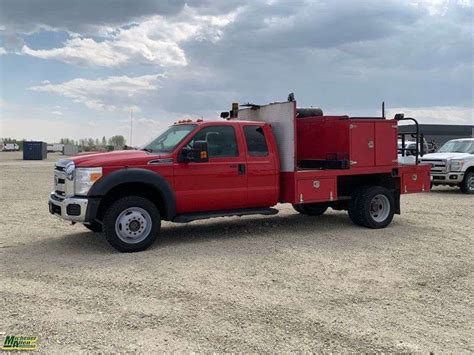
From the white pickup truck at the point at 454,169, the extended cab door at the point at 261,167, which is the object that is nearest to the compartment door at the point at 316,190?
the extended cab door at the point at 261,167

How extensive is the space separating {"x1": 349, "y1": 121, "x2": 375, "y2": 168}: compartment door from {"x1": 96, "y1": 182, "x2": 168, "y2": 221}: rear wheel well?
3.80m

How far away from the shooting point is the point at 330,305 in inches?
205

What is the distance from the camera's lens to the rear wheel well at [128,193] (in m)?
7.59

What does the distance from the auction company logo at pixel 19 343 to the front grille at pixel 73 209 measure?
3.03 m

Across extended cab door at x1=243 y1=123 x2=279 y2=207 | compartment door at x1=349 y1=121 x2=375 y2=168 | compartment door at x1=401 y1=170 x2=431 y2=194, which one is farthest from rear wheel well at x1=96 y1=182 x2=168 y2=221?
compartment door at x1=401 y1=170 x2=431 y2=194

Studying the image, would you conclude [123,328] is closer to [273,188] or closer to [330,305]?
[330,305]

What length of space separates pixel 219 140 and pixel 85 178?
2.30 meters

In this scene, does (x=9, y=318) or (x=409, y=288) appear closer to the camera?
(x=9, y=318)

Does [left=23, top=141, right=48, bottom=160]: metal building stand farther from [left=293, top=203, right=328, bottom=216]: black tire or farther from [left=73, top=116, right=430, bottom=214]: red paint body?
[left=73, top=116, right=430, bottom=214]: red paint body

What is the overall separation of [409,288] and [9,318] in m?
4.40

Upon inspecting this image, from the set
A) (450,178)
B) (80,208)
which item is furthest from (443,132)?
(80,208)

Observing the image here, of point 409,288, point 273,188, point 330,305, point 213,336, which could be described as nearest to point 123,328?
point 213,336

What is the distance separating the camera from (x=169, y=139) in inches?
324

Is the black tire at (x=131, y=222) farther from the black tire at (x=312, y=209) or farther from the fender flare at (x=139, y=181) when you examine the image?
the black tire at (x=312, y=209)
